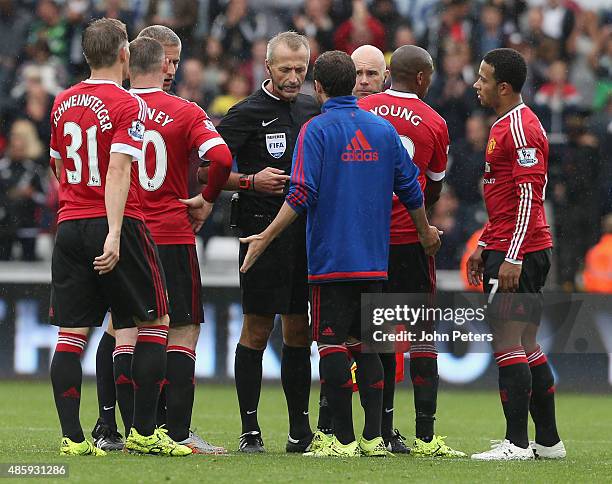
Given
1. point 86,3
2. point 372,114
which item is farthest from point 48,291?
point 372,114

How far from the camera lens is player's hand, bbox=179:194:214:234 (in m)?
7.40

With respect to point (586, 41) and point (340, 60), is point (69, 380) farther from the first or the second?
point (586, 41)

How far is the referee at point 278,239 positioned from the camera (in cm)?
759

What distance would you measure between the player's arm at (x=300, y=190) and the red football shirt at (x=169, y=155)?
583 mm

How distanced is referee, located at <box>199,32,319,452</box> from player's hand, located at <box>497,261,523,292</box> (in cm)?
Answer: 120

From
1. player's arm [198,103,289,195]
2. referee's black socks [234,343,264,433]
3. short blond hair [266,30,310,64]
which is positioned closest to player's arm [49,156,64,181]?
player's arm [198,103,289,195]

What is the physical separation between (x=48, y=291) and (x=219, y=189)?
6318mm

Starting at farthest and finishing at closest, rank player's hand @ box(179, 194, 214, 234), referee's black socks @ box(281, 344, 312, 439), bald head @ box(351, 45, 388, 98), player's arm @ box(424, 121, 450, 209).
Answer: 1. bald head @ box(351, 45, 388, 98)
2. player's arm @ box(424, 121, 450, 209)
3. referee's black socks @ box(281, 344, 312, 439)
4. player's hand @ box(179, 194, 214, 234)

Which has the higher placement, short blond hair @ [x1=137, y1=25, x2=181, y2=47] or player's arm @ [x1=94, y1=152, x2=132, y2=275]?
short blond hair @ [x1=137, y1=25, x2=181, y2=47]

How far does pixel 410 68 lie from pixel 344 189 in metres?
1.19

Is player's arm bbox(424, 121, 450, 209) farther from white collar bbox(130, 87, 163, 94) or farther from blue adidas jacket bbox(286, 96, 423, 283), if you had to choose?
white collar bbox(130, 87, 163, 94)

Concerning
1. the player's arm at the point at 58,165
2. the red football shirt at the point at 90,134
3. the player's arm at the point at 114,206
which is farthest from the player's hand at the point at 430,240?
the player's arm at the point at 58,165

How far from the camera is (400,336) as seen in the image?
776 cm

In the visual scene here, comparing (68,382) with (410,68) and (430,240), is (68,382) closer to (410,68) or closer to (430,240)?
(430,240)
